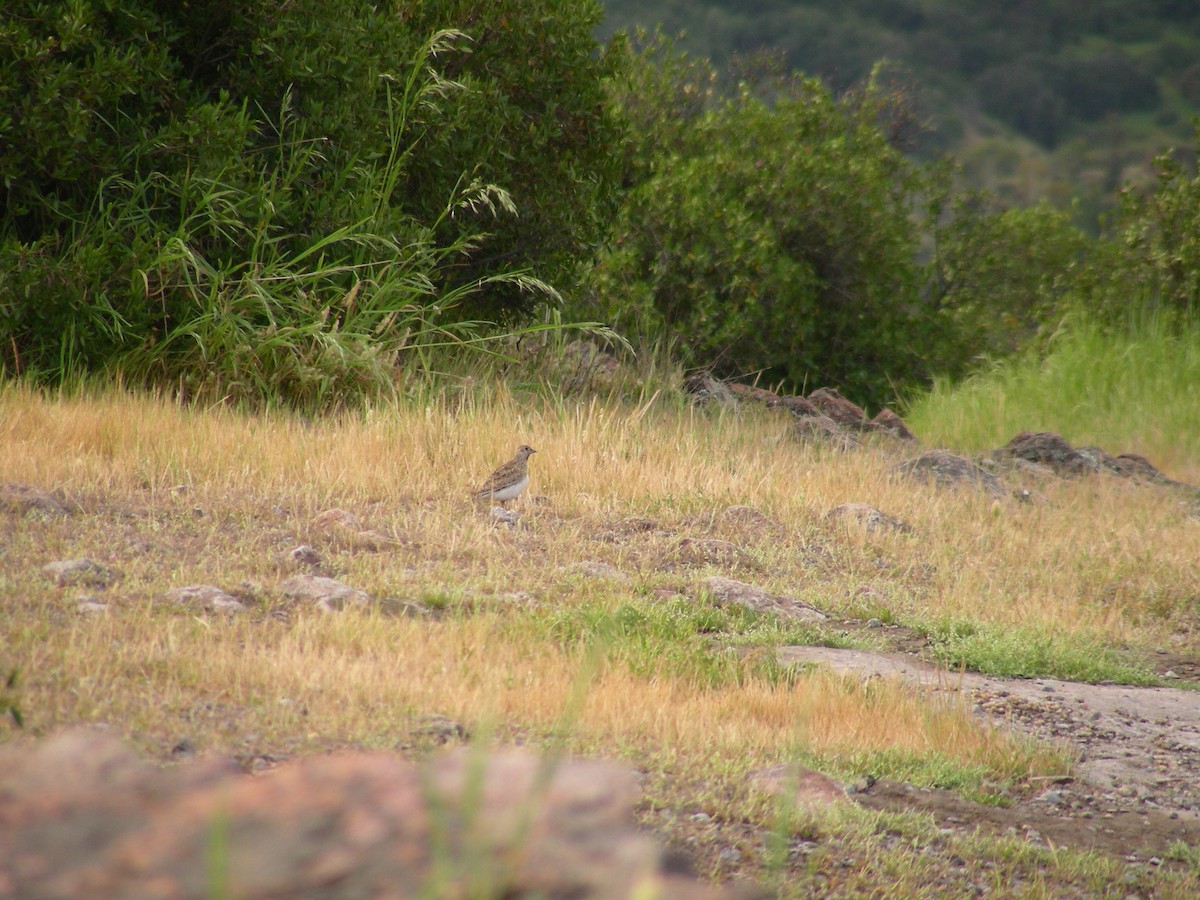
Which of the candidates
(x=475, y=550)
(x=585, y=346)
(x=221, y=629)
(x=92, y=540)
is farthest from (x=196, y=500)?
(x=585, y=346)

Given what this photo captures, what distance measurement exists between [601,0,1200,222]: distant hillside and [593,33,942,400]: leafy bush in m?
31.6

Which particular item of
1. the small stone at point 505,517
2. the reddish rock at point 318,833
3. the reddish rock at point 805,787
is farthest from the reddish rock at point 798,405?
the reddish rock at point 318,833

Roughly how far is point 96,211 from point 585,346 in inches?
209

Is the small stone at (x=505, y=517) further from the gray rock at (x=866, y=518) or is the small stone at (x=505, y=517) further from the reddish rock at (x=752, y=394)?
the reddish rock at (x=752, y=394)

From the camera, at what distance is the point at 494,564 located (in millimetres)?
5562

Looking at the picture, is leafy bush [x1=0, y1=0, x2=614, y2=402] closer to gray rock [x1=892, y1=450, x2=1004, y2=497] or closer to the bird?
the bird

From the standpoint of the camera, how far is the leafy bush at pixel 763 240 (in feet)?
48.6

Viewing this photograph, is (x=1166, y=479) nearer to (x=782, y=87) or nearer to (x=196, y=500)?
(x=196, y=500)

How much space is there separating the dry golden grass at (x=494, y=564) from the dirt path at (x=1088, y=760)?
0.25 meters

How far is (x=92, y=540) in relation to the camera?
197 inches

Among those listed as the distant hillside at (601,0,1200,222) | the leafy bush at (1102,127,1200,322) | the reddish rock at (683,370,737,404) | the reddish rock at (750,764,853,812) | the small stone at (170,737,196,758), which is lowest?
the reddish rock at (683,370,737,404)

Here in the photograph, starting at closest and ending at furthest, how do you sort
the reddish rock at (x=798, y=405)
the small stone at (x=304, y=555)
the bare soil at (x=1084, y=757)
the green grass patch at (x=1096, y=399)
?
the bare soil at (x=1084, y=757) → the small stone at (x=304, y=555) → the reddish rock at (x=798, y=405) → the green grass patch at (x=1096, y=399)

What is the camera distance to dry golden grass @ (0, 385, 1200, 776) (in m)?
3.67

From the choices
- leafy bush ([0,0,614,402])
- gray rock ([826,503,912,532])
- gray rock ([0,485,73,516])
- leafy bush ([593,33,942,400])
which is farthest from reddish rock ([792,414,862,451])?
gray rock ([0,485,73,516])
